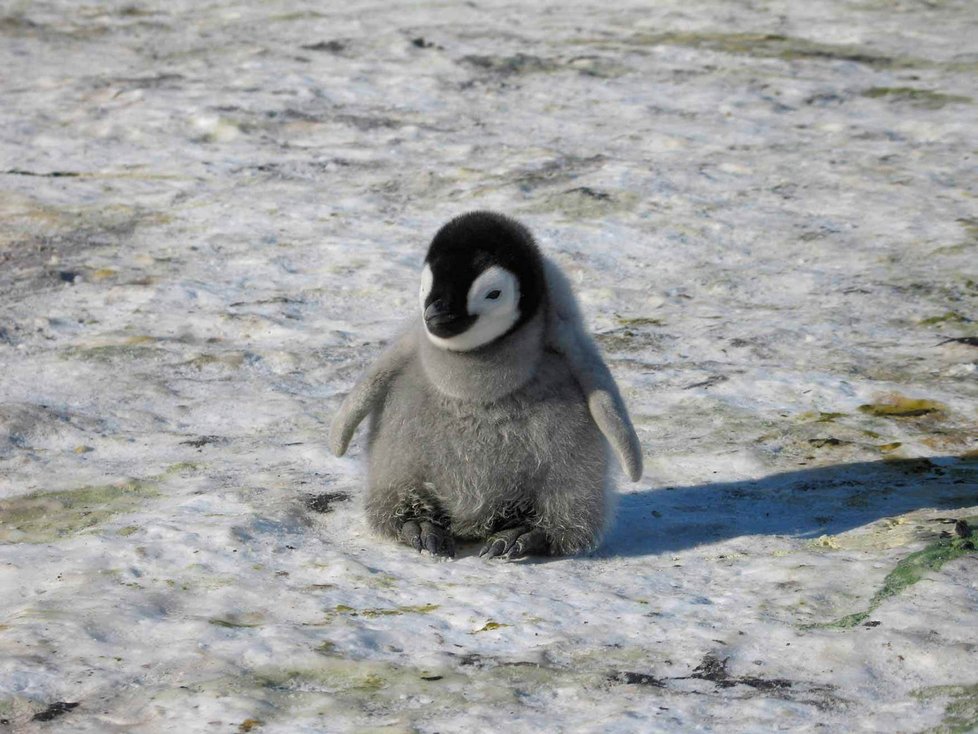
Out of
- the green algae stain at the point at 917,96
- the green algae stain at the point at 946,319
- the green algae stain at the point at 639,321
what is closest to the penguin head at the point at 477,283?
the green algae stain at the point at 639,321

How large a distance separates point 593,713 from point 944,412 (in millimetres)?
2931

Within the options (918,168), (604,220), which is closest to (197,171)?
(604,220)

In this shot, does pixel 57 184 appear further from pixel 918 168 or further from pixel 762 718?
pixel 762 718

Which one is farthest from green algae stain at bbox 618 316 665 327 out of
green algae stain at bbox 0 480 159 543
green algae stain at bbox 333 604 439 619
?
green algae stain at bbox 333 604 439 619

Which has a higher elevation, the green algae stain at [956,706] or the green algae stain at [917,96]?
the green algae stain at [917,96]

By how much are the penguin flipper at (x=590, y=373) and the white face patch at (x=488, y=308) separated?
0.24 m

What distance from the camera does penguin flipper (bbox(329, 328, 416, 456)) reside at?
475 centimetres

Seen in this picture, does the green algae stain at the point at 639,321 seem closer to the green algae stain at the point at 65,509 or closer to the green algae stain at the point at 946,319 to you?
the green algae stain at the point at 946,319

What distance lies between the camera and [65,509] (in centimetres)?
479

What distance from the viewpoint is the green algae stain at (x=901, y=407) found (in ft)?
18.6

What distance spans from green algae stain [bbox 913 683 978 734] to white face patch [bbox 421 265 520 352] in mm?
1739

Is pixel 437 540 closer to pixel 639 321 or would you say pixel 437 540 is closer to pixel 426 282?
pixel 426 282

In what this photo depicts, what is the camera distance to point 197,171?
8852 mm

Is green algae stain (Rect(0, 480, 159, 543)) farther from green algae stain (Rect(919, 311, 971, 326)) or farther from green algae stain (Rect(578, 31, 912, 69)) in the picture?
green algae stain (Rect(578, 31, 912, 69))
